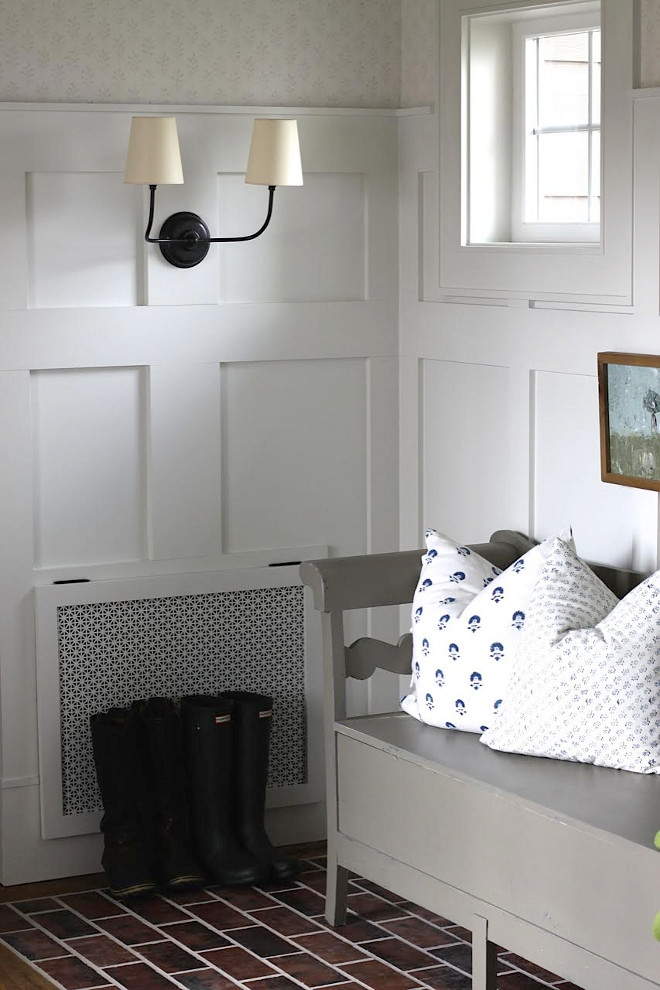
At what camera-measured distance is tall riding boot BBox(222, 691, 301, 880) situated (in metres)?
3.49

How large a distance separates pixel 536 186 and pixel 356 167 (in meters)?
0.50

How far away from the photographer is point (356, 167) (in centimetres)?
369

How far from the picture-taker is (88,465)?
3.50 m

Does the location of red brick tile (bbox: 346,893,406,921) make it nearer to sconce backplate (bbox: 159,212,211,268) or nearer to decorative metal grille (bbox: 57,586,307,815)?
decorative metal grille (bbox: 57,586,307,815)

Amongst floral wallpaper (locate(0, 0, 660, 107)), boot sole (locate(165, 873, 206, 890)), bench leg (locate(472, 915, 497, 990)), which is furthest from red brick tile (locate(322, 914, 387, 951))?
floral wallpaper (locate(0, 0, 660, 107))

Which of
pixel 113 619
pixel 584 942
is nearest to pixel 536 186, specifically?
pixel 113 619

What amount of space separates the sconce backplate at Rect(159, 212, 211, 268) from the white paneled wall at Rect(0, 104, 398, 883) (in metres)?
0.03

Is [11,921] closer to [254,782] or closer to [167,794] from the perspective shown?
[167,794]

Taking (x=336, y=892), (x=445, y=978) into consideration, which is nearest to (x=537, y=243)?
(x=336, y=892)

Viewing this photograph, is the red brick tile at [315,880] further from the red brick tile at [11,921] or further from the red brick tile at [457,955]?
the red brick tile at [11,921]

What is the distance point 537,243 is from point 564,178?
16cm

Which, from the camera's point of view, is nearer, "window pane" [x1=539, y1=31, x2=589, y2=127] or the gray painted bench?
the gray painted bench

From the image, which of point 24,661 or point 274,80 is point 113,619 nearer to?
point 24,661

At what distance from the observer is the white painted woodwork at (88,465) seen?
11.3 ft
